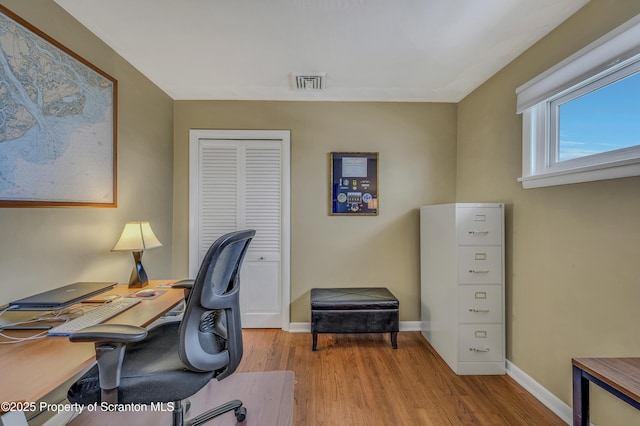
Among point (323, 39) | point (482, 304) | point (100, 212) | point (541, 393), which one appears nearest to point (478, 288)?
point (482, 304)

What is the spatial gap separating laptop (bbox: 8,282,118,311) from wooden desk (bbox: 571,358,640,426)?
7.28 ft

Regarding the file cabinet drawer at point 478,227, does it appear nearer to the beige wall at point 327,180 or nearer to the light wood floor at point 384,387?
the beige wall at point 327,180

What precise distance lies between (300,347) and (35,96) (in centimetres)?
253

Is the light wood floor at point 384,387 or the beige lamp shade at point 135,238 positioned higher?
the beige lamp shade at point 135,238

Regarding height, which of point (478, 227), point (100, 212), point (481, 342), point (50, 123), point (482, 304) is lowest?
point (481, 342)

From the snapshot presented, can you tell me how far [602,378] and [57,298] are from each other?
2336 millimetres

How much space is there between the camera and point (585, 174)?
58.7 inches

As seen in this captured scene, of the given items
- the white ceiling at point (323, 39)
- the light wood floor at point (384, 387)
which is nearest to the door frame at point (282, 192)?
the white ceiling at point (323, 39)

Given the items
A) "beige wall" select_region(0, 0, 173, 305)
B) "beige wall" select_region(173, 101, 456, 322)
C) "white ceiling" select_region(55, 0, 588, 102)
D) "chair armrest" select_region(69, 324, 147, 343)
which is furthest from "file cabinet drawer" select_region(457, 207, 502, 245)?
"beige wall" select_region(0, 0, 173, 305)

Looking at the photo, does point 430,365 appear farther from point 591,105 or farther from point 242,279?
point 591,105

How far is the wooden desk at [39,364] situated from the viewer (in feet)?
2.54

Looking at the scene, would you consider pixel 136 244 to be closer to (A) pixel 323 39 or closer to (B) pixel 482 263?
(A) pixel 323 39

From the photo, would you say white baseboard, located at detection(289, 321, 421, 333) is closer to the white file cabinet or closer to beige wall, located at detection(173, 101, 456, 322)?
beige wall, located at detection(173, 101, 456, 322)

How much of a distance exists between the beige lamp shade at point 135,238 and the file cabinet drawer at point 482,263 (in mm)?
2328
